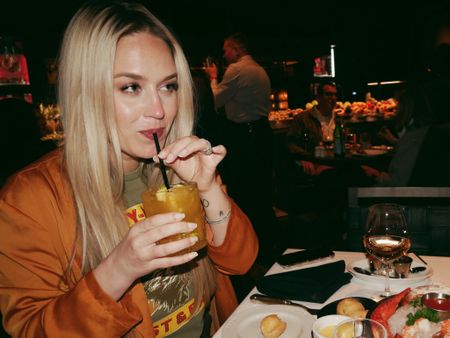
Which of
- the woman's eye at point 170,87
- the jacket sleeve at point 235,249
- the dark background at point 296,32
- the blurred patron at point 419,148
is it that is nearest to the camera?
the woman's eye at point 170,87

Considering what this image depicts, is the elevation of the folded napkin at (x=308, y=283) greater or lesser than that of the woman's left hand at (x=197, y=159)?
lesser

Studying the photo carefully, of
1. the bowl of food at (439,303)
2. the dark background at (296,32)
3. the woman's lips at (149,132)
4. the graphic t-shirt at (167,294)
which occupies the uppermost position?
the dark background at (296,32)

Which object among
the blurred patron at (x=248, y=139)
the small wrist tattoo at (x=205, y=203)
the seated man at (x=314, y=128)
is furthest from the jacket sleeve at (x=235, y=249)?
the seated man at (x=314, y=128)

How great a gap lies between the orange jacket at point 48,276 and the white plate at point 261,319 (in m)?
0.29

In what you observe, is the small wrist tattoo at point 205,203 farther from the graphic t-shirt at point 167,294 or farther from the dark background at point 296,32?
the dark background at point 296,32

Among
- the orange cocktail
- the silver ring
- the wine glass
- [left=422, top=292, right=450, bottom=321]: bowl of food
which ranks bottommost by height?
[left=422, top=292, right=450, bottom=321]: bowl of food

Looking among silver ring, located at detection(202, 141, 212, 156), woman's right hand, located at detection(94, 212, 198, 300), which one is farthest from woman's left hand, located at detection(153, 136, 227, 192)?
woman's right hand, located at detection(94, 212, 198, 300)

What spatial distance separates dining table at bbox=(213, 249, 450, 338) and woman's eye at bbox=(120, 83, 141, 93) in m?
0.81

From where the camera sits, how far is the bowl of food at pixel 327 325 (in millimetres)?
1039

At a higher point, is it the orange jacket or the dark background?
the dark background

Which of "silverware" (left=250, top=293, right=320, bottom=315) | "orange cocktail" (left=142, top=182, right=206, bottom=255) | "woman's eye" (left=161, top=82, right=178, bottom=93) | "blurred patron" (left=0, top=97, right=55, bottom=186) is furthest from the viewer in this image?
"blurred patron" (left=0, top=97, right=55, bottom=186)

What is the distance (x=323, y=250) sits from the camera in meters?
1.72

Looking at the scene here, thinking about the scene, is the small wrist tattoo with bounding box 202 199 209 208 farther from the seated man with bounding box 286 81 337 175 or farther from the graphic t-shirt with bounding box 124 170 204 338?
the seated man with bounding box 286 81 337 175

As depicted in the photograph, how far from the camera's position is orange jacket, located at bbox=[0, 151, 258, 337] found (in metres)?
1.14
